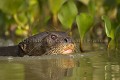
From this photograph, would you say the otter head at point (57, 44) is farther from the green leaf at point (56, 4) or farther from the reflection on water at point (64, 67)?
the green leaf at point (56, 4)

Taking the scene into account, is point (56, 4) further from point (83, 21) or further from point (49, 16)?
point (83, 21)

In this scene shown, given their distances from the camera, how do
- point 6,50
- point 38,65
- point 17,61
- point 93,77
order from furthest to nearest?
point 6,50 < point 17,61 < point 38,65 < point 93,77

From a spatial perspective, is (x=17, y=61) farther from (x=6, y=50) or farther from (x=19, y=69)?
(x=6, y=50)

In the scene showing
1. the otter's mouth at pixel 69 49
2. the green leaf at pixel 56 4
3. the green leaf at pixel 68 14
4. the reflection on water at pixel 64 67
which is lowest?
the reflection on water at pixel 64 67

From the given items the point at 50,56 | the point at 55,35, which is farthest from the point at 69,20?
the point at 50,56

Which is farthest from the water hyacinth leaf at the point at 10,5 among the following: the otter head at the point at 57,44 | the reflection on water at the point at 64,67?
the reflection on water at the point at 64,67

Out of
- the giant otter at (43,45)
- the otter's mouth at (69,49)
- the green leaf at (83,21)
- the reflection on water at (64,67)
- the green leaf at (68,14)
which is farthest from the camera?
the green leaf at (68,14)

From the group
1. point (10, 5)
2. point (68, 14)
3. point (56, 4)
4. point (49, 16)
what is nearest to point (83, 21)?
point (68, 14)
